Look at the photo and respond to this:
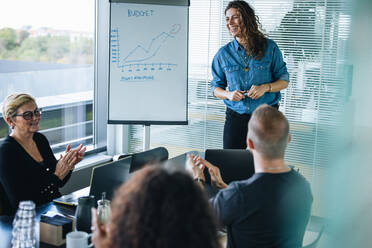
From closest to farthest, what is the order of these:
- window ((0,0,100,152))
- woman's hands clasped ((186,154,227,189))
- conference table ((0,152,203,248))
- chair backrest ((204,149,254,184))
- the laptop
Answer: conference table ((0,152,203,248)), the laptop, woman's hands clasped ((186,154,227,189)), chair backrest ((204,149,254,184)), window ((0,0,100,152))

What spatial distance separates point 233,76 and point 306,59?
36.5 inches

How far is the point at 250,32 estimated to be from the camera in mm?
3566

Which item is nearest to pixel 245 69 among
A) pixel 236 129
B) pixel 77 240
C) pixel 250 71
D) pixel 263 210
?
pixel 250 71

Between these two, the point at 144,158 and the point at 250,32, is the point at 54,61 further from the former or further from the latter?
the point at 144,158

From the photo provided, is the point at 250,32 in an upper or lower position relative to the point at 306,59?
upper

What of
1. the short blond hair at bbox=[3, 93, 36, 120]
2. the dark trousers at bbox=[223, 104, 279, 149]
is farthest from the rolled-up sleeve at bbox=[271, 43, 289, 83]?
the short blond hair at bbox=[3, 93, 36, 120]

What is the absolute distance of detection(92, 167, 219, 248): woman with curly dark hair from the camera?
2.77 ft

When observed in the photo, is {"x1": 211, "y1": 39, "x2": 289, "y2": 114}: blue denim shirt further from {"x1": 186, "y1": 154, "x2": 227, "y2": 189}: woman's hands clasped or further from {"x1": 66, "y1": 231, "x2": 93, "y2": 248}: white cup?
{"x1": 66, "y1": 231, "x2": 93, "y2": 248}: white cup

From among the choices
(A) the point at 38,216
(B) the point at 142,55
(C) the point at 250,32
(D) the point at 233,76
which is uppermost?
(C) the point at 250,32

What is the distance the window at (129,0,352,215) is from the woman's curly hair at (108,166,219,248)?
308 centimetres

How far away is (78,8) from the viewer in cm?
457

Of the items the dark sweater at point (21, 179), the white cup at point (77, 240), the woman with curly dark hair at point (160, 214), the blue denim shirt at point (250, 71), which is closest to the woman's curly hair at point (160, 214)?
the woman with curly dark hair at point (160, 214)

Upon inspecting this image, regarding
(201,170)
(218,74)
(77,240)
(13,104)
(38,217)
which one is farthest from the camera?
(218,74)

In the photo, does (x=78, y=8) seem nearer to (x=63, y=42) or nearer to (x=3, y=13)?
(x=63, y=42)
